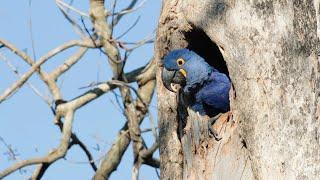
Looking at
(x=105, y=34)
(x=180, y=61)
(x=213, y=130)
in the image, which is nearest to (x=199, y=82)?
(x=180, y=61)

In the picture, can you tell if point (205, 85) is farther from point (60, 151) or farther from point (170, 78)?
point (60, 151)

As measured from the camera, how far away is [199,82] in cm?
489

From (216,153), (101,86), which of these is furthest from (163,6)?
(101,86)

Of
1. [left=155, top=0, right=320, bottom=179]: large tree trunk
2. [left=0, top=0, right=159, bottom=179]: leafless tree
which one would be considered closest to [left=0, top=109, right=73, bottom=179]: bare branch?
[left=0, top=0, right=159, bottom=179]: leafless tree

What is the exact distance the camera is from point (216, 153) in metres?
4.35

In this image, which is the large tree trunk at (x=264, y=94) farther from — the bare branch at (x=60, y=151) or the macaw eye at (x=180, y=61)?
the bare branch at (x=60, y=151)

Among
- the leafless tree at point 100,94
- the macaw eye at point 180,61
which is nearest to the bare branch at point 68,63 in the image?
the leafless tree at point 100,94

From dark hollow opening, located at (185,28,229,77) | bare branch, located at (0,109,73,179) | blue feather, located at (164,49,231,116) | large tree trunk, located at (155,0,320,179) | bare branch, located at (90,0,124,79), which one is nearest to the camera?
large tree trunk, located at (155,0,320,179)

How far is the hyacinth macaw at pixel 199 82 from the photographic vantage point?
4.79m

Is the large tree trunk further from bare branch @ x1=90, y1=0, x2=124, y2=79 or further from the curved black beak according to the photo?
bare branch @ x1=90, y1=0, x2=124, y2=79

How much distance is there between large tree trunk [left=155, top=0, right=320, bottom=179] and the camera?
3969 millimetres

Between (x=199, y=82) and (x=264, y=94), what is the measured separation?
2.88 ft

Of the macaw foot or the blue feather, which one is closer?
the macaw foot

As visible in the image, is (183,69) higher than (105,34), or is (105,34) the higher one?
(183,69)
